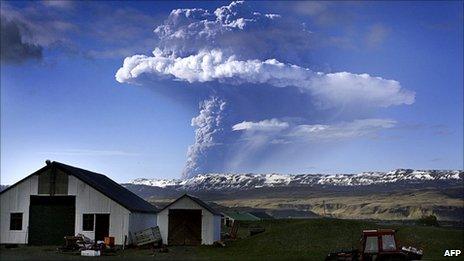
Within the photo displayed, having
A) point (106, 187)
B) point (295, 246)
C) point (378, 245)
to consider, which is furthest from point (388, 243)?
point (106, 187)

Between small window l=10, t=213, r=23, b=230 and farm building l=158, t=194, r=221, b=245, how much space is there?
1121 cm

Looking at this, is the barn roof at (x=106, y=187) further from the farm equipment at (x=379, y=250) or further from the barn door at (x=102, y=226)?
the farm equipment at (x=379, y=250)

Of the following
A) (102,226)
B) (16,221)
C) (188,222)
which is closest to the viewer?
(102,226)

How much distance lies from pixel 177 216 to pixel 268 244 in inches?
378

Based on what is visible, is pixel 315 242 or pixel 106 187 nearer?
pixel 315 242

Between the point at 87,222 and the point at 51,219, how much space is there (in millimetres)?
3010

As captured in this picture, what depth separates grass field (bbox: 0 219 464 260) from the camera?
131 feet

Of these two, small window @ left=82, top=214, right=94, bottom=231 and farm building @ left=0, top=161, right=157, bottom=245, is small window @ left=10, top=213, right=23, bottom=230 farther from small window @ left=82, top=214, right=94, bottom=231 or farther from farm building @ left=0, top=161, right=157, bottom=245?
small window @ left=82, top=214, right=94, bottom=231

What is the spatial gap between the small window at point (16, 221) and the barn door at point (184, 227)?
480 inches

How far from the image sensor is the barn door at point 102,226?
49.8 m

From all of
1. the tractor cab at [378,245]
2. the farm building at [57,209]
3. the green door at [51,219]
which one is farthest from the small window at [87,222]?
the tractor cab at [378,245]

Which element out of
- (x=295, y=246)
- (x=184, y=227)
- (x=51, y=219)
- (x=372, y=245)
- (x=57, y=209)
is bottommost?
(x=295, y=246)

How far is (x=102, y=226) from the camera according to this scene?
49.9 meters

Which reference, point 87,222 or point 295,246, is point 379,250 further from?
point 87,222
